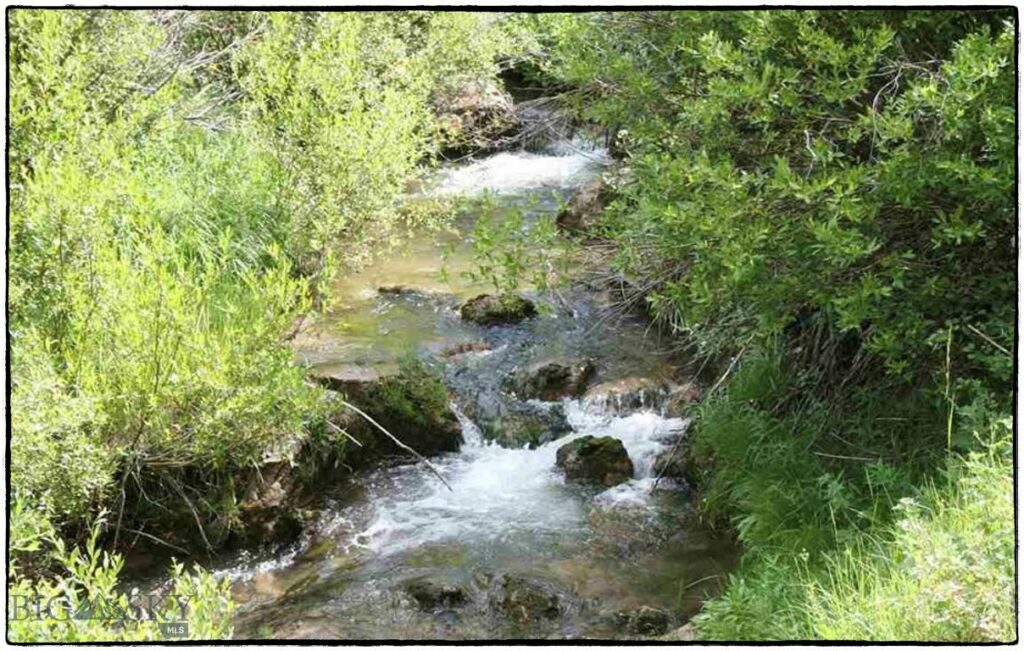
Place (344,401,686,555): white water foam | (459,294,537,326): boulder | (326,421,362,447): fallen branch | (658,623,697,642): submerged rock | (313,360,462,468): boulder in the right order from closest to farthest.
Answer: (658,623,697,642): submerged rock
(344,401,686,555): white water foam
(326,421,362,447): fallen branch
(313,360,462,468): boulder
(459,294,537,326): boulder

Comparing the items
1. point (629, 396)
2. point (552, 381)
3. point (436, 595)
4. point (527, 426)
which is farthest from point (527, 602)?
point (552, 381)

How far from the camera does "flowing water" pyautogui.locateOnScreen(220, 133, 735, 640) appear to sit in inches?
231

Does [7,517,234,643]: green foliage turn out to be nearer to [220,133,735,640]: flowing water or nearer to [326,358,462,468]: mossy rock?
[220,133,735,640]: flowing water

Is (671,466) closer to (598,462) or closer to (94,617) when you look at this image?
(598,462)

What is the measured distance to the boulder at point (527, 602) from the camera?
5.84 m

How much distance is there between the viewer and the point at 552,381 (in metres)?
8.80

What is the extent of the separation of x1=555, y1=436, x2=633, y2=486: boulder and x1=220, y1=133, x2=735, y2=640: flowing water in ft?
0.34

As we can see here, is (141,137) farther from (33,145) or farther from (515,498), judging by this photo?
(515,498)

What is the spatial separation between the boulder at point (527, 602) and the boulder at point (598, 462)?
158cm

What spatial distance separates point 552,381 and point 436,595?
3.14m

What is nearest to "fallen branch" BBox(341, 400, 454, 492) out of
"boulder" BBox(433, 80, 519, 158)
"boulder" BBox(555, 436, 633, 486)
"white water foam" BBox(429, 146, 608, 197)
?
"boulder" BBox(555, 436, 633, 486)

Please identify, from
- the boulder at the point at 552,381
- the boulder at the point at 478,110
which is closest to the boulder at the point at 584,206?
the boulder at the point at 552,381

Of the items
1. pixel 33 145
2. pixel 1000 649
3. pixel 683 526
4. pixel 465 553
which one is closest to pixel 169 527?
pixel 465 553

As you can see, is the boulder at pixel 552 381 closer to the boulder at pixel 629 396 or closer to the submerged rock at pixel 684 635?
the boulder at pixel 629 396
